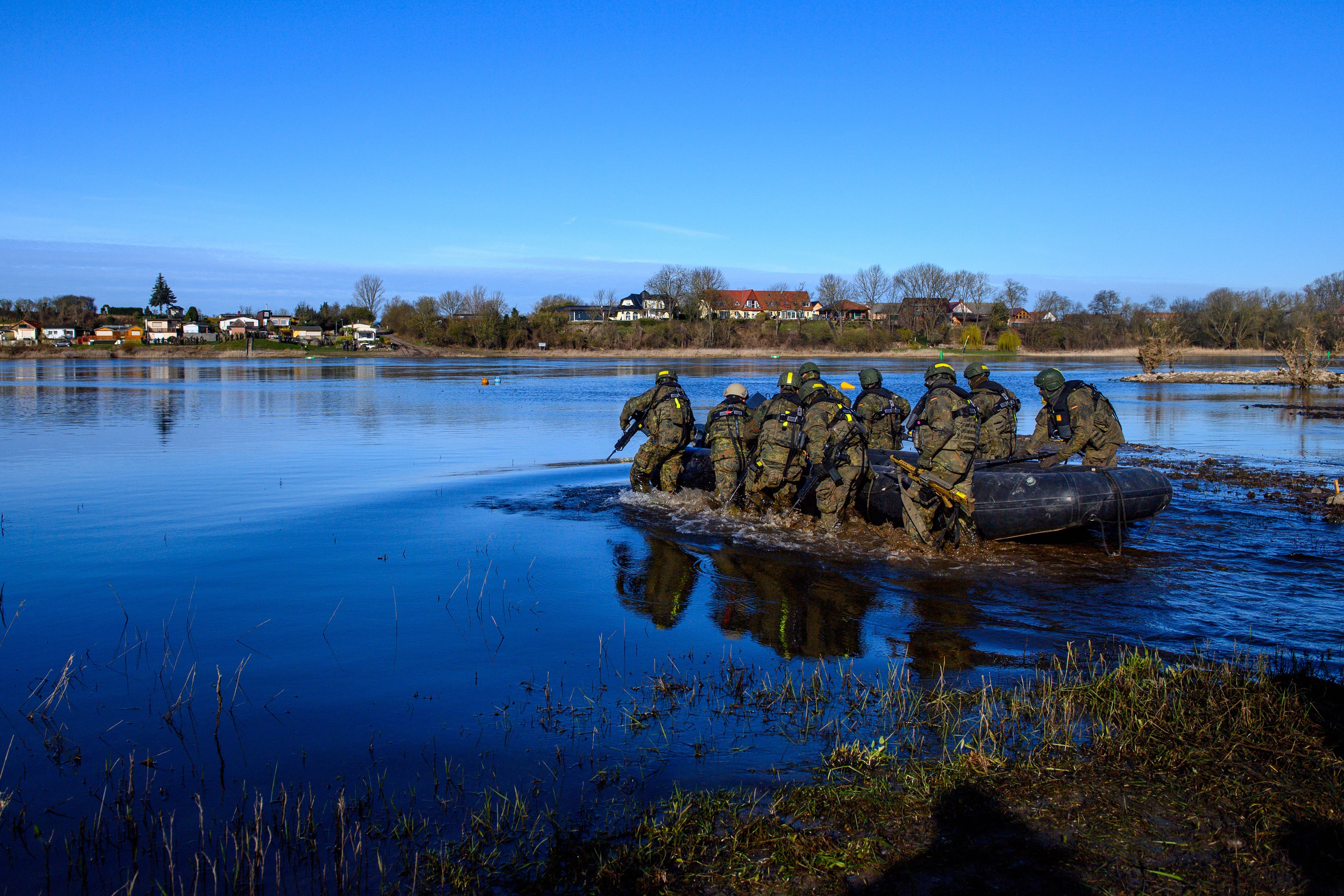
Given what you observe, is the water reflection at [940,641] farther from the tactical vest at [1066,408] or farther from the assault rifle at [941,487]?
the tactical vest at [1066,408]

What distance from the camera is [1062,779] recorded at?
14.3ft

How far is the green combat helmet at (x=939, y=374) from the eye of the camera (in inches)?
414

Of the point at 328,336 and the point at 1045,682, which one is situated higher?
the point at 328,336

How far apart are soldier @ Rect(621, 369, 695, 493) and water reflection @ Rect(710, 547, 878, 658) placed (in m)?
3.25

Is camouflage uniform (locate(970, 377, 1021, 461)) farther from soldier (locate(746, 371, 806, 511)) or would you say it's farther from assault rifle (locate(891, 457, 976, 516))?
assault rifle (locate(891, 457, 976, 516))

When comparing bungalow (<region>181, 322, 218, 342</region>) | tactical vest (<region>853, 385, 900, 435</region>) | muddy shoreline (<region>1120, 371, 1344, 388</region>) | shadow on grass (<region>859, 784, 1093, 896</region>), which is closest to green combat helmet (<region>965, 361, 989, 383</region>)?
tactical vest (<region>853, 385, 900, 435</region>)

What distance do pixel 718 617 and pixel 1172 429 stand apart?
21.9m

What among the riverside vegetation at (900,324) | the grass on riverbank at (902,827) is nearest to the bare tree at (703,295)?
the riverside vegetation at (900,324)

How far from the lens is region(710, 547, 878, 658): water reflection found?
7270mm

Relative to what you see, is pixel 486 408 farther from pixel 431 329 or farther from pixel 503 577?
pixel 431 329

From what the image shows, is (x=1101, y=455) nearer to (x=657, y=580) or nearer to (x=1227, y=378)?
(x=657, y=580)

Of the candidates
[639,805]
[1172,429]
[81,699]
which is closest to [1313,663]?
[639,805]

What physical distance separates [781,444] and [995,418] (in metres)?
4.09

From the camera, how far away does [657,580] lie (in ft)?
31.1
